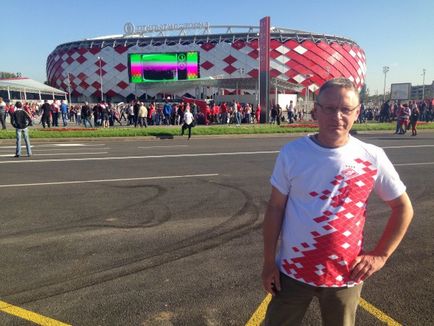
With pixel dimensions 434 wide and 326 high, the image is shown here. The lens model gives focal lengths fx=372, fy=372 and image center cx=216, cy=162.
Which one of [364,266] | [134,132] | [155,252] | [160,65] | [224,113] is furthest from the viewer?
[160,65]

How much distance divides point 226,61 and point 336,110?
65170 millimetres

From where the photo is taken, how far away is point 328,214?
1.80 meters

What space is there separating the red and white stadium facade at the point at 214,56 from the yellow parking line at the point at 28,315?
5853cm

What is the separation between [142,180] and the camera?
794 cm

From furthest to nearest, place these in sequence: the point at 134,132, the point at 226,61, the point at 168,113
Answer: the point at 226,61 → the point at 168,113 → the point at 134,132

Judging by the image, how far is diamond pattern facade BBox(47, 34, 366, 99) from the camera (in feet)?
208

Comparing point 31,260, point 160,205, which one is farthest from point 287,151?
point 160,205

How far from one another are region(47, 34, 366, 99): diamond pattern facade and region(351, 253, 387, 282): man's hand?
58.7m

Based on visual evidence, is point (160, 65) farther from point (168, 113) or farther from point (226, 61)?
point (168, 113)

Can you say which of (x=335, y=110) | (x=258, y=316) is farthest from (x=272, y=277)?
(x=258, y=316)

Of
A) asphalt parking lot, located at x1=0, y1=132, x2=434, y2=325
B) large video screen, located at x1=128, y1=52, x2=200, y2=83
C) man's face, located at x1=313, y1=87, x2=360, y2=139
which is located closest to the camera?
man's face, located at x1=313, y1=87, x2=360, y2=139

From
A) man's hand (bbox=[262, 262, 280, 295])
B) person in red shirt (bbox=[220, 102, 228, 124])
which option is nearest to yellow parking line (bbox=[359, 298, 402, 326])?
man's hand (bbox=[262, 262, 280, 295])

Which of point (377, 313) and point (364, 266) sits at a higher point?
point (364, 266)

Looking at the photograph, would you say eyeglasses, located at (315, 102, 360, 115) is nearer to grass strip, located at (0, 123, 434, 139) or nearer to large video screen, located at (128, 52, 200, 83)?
grass strip, located at (0, 123, 434, 139)
